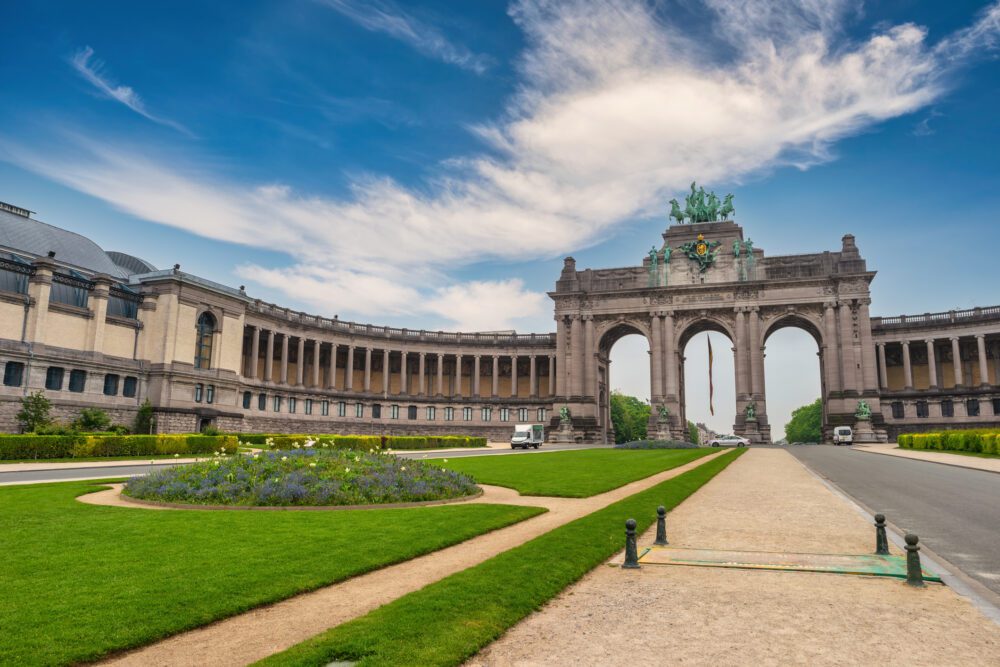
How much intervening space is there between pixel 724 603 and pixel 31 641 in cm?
896

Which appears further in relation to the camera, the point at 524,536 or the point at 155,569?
the point at 524,536

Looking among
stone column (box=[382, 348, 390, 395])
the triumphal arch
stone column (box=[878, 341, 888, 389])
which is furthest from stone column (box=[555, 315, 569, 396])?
stone column (box=[878, 341, 888, 389])

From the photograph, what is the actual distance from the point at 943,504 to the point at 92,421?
5693cm

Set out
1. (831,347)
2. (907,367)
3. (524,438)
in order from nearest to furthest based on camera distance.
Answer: (524,438) → (831,347) → (907,367)

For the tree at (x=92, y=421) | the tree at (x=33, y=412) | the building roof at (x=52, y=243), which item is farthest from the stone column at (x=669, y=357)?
the tree at (x=33, y=412)

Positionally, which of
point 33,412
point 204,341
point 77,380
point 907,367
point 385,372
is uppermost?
point 907,367

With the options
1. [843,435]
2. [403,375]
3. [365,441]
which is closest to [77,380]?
[365,441]

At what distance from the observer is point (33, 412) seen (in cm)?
5081

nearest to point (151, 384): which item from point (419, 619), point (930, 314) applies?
point (419, 619)

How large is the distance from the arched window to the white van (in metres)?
72.5

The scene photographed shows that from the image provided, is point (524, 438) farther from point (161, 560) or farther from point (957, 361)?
point (161, 560)

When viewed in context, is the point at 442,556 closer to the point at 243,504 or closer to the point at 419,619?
the point at 419,619

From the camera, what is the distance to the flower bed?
1930 centimetres

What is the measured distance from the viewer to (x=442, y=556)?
1315 centimetres
